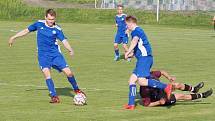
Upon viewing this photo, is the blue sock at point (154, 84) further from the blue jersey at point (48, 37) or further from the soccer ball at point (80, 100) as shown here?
the blue jersey at point (48, 37)

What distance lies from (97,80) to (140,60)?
565 centimetres

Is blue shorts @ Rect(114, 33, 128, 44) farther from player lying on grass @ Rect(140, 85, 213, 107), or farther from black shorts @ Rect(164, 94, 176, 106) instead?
black shorts @ Rect(164, 94, 176, 106)

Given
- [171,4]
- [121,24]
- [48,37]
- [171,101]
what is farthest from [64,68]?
[171,4]

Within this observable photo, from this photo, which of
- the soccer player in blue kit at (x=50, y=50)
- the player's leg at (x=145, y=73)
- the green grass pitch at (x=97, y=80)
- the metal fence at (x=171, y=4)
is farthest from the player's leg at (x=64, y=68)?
the metal fence at (x=171, y=4)

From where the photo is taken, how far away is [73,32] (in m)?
46.4

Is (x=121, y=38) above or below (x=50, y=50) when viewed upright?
below

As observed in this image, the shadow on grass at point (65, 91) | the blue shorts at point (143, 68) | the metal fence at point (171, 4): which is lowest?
the metal fence at point (171, 4)

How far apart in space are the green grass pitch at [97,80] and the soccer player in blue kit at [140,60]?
17.9 inches

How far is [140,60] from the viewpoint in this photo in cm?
1541

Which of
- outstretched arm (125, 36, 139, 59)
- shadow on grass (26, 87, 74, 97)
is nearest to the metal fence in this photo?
shadow on grass (26, 87, 74, 97)

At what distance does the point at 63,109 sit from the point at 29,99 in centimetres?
187

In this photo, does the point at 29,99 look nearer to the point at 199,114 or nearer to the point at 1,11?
the point at 199,114

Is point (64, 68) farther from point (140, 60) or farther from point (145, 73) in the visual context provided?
point (145, 73)

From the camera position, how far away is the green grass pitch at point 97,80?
14281 mm
